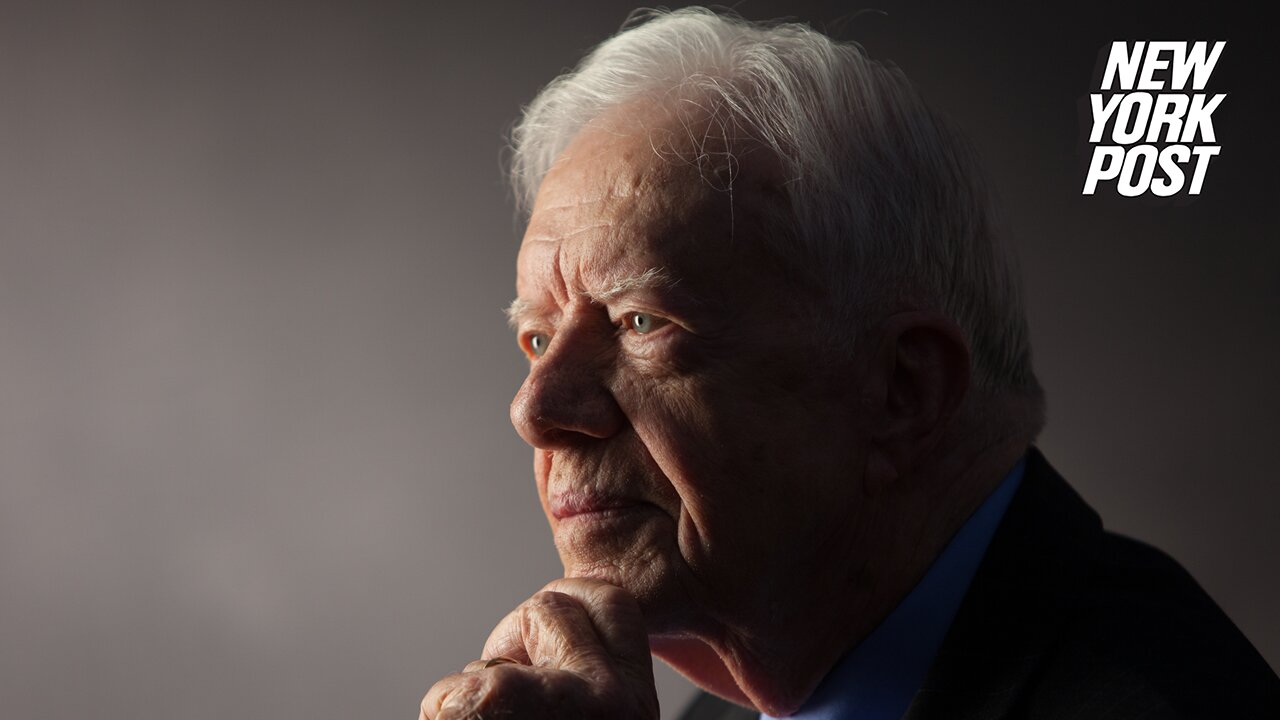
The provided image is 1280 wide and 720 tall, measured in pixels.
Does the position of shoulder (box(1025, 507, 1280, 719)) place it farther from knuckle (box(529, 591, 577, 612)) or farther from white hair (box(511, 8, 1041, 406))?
knuckle (box(529, 591, 577, 612))

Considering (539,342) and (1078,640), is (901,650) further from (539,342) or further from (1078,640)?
(539,342)

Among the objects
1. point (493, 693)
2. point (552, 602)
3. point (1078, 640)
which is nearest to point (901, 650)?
point (1078, 640)

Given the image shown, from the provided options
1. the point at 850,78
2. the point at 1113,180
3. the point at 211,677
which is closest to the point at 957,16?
the point at 1113,180

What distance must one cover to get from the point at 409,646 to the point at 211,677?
0.45 meters

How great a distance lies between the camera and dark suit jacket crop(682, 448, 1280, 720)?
1127 millimetres

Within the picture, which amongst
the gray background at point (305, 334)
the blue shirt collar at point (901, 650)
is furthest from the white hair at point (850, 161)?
the gray background at point (305, 334)

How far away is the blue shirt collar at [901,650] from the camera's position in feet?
4.33

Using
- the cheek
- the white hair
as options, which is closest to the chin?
the cheek

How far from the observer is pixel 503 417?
256 cm

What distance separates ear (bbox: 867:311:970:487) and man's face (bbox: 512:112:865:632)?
0.04 metres

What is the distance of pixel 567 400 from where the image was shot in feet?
4.12

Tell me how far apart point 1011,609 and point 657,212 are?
0.62 m

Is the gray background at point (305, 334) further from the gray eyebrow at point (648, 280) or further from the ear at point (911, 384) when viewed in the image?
the gray eyebrow at point (648, 280)

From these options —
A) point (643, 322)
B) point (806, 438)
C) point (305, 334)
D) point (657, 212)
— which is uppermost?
point (657, 212)
